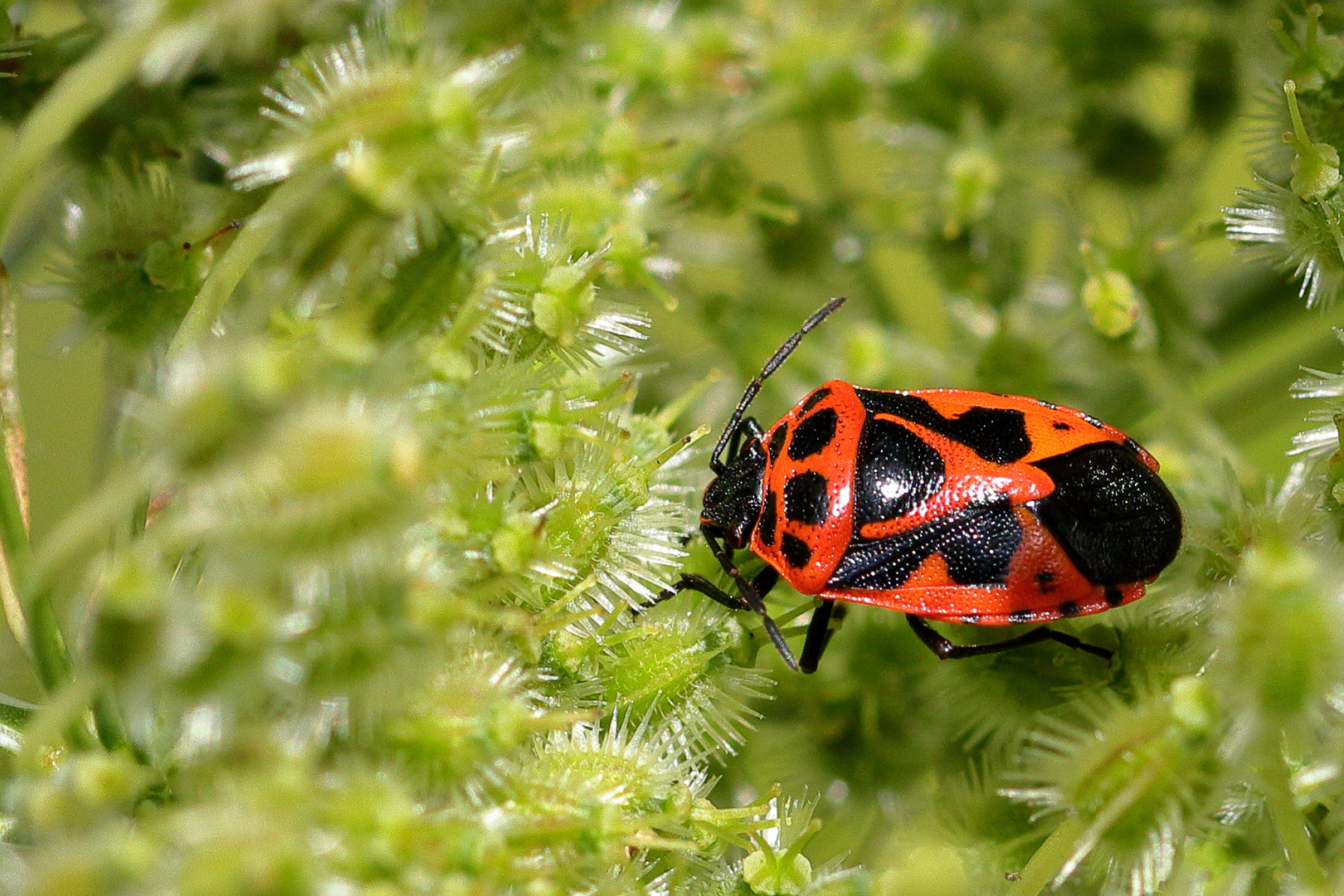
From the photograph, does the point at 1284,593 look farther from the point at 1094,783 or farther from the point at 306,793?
the point at 306,793

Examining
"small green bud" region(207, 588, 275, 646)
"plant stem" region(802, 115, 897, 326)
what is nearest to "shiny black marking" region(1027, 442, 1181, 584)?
"plant stem" region(802, 115, 897, 326)

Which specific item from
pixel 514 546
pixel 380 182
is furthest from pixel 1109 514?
pixel 380 182

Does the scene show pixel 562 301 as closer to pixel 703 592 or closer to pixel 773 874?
pixel 703 592

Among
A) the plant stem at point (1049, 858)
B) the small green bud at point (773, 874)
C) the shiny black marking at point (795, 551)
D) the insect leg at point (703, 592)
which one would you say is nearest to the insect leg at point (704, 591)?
the insect leg at point (703, 592)

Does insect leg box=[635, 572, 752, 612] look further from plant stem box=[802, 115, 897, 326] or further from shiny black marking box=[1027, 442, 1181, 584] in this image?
plant stem box=[802, 115, 897, 326]

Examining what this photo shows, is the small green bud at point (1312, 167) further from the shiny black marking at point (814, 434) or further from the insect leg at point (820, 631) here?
the insect leg at point (820, 631)

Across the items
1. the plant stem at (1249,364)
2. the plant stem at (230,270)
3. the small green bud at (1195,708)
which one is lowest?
the plant stem at (1249,364)
